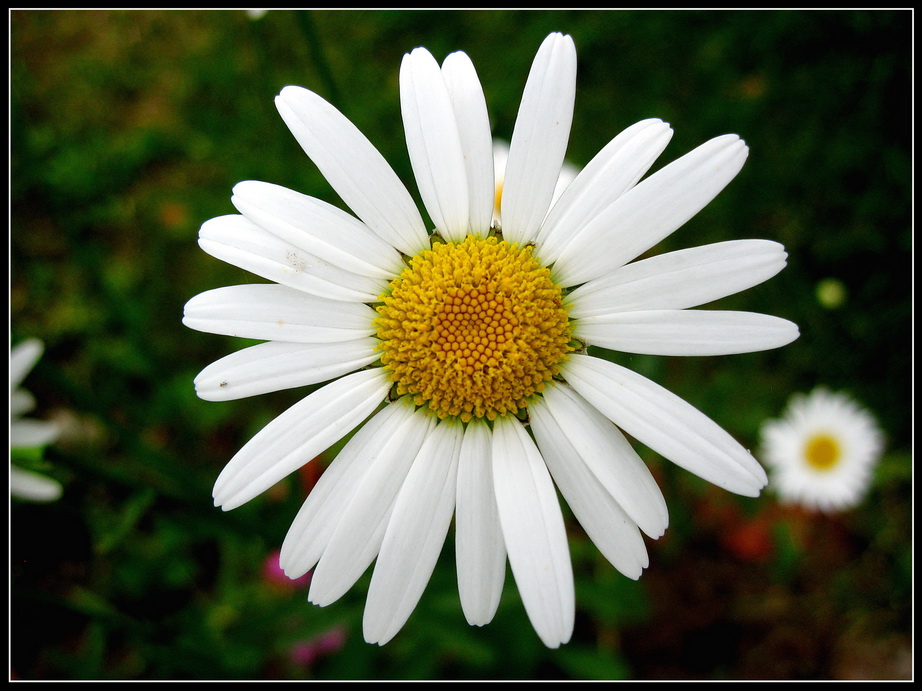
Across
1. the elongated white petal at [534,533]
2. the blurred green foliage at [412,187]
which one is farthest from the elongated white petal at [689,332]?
the blurred green foliage at [412,187]

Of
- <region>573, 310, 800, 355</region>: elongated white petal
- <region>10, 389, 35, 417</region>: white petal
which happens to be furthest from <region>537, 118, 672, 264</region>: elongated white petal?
<region>10, 389, 35, 417</region>: white petal

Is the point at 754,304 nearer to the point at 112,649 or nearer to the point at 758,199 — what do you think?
the point at 758,199

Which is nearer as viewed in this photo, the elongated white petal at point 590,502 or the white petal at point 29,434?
the elongated white petal at point 590,502

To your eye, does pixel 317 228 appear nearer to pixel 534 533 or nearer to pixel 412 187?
pixel 534 533

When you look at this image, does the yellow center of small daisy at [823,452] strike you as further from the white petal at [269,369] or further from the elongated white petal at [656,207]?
the white petal at [269,369]

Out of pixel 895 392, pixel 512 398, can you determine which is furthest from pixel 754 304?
pixel 512 398

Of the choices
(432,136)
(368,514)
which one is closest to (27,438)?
(368,514)

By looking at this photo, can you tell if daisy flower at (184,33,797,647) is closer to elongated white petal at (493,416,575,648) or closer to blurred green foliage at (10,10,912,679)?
elongated white petal at (493,416,575,648)
